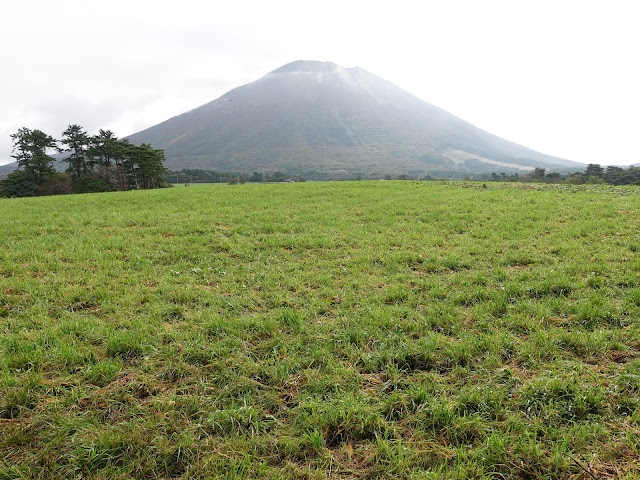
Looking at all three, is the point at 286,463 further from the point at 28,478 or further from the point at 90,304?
the point at 90,304

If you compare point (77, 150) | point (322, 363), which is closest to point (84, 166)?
point (77, 150)

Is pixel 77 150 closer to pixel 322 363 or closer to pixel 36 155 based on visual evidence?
pixel 36 155

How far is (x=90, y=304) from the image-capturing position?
530 cm

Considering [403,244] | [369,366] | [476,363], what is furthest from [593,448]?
[403,244]

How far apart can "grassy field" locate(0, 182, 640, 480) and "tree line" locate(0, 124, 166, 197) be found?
2371 inches

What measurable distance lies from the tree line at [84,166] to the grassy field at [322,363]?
60220 mm

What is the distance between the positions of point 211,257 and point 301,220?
5.01m

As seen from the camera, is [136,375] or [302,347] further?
[302,347]

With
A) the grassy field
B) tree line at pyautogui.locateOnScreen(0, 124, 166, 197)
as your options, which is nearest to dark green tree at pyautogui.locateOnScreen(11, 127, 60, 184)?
tree line at pyautogui.locateOnScreen(0, 124, 166, 197)

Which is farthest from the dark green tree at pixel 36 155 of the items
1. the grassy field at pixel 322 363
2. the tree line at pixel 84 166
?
the grassy field at pixel 322 363

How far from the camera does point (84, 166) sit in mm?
66375

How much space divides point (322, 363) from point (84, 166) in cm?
8181

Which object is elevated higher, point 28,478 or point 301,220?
point 301,220

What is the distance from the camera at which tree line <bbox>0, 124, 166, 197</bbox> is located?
2217 inches
